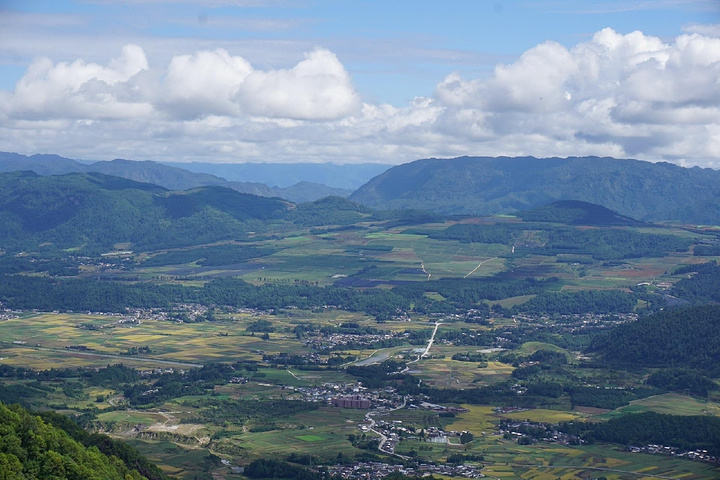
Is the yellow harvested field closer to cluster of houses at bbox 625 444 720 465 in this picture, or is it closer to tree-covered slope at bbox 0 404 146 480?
cluster of houses at bbox 625 444 720 465

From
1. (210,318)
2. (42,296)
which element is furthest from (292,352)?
(42,296)

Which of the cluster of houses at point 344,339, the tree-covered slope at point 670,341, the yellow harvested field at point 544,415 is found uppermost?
the tree-covered slope at point 670,341

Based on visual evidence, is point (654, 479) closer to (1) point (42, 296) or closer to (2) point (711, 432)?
(2) point (711, 432)

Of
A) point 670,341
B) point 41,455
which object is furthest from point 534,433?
point 41,455

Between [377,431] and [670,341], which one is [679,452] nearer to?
[377,431]

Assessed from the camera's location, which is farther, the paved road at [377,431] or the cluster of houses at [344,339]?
the cluster of houses at [344,339]

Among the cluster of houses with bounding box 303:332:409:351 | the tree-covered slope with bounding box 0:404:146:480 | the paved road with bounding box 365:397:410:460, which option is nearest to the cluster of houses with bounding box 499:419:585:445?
the paved road with bounding box 365:397:410:460

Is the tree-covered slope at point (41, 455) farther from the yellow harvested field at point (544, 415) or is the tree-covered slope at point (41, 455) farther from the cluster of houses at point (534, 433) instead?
the yellow harvested field at point (544, 415)

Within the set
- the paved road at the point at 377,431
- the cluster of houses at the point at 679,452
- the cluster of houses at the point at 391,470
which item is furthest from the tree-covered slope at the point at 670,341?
the cluster of houses at the point at 391,470
